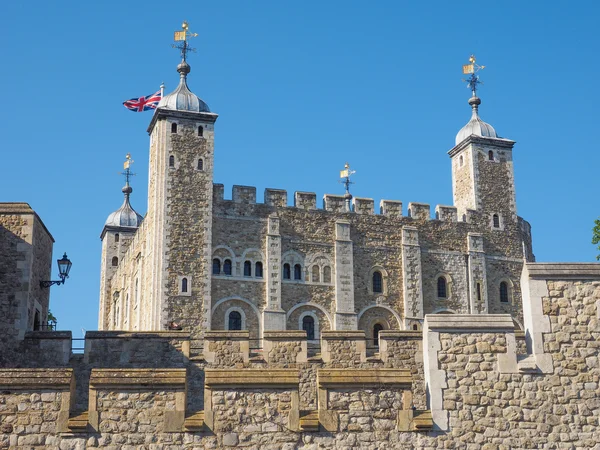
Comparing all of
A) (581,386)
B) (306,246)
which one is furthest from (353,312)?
(581,386)

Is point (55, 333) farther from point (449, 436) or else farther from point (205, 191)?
point (205, 191)

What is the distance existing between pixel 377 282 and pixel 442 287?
3.06 m

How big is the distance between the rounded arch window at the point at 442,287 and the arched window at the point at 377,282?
2.68m

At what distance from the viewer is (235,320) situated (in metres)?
42.0

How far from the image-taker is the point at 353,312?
4366 cm

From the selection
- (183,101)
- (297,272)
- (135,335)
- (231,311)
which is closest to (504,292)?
(297,272)

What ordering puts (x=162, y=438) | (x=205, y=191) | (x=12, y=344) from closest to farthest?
(x=162, y=438)
(x=12, y=344)
(x=205, y=191)

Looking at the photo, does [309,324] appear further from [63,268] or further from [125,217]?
[63,268]

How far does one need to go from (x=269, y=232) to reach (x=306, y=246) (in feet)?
5.80

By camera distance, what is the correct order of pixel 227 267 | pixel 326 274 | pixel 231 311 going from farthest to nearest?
pixel 326 274 → pixel 227 267 → pixel 231 311

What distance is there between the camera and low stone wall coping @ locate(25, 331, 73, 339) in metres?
19.5

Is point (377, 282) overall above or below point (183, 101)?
below

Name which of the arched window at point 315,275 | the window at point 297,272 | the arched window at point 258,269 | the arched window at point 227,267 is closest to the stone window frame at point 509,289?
the arched window at point 315,275

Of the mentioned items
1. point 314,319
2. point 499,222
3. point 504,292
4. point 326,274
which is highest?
point 499,222
